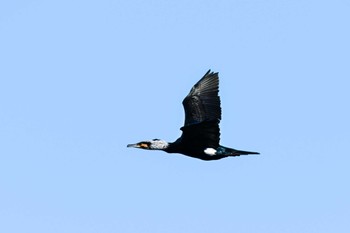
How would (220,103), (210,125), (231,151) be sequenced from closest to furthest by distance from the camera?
(210,125)
(231,151)
(220,103)

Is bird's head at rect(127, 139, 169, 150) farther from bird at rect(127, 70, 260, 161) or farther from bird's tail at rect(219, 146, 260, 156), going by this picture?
bird's tail at rect(219, 146, 260, 156)

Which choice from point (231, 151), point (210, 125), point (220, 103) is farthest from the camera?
point (220, 103)

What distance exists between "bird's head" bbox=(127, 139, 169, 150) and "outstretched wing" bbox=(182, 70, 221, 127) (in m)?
1.53

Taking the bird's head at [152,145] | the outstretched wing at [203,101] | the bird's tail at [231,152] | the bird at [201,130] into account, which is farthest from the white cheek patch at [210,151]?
the outstretched wing at [203,101]

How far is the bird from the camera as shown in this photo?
907 inches

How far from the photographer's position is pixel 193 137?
76.8 feet

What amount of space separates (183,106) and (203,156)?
9.77 ft

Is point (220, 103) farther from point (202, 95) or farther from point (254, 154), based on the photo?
point (254, 154)

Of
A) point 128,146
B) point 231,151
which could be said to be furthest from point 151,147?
point 231,151

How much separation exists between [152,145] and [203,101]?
248 cm

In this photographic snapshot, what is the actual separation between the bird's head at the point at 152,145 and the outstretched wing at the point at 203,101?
5.02 ft

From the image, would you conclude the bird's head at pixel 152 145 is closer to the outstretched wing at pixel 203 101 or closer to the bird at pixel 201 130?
the bird at pixel 201 130

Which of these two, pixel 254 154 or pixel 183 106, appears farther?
pixel 183 106

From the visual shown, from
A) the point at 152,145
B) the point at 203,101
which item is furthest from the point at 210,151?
the point at 203,101
